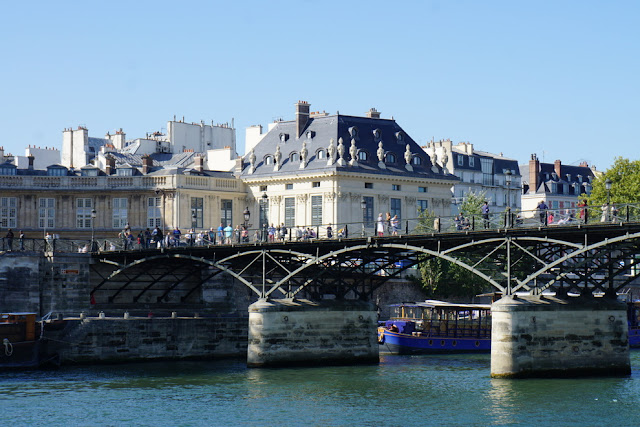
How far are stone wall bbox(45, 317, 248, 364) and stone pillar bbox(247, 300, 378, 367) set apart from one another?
684 cm

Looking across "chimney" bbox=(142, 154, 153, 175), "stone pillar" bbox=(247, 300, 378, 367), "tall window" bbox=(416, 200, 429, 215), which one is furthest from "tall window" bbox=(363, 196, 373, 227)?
"stone pillar" bbox=(247, 300, 378, 367)

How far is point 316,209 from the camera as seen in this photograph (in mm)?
94625

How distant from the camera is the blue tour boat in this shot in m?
77.1

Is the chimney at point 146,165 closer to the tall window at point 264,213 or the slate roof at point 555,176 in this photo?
the tall window at point 264,213

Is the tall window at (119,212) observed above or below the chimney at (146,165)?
below

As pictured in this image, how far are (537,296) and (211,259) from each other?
72.1 ft

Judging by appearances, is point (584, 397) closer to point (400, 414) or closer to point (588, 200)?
point (400, 414)

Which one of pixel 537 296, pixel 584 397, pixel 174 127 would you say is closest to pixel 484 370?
pixel 537 296

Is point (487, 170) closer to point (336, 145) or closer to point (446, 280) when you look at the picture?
point (446, 280)

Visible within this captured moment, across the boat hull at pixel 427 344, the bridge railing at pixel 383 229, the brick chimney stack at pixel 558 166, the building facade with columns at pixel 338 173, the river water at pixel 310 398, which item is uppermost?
the brick chimney stack at pixel 558 166

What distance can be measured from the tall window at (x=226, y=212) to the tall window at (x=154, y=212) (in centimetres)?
515

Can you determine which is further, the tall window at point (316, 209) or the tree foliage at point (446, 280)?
the tree foliage at point (446, 280)

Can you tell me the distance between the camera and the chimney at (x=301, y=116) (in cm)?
9906

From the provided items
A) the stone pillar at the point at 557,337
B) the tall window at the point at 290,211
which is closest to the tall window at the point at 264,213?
the tall window at the point at 290,211
